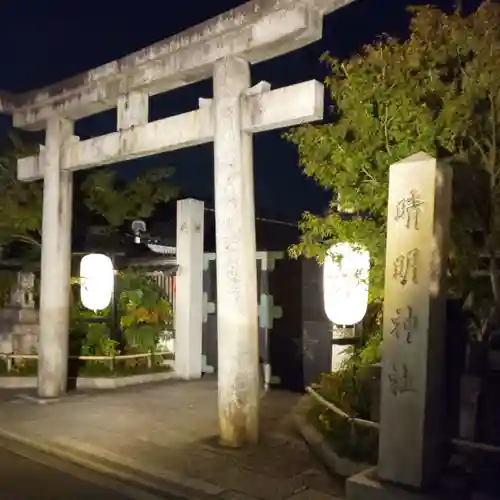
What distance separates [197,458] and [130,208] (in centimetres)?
960

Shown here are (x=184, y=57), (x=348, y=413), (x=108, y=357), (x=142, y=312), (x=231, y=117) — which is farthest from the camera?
(x=142, y=312)

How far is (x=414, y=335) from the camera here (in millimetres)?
6047

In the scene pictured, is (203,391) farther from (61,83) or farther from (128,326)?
(61,83)

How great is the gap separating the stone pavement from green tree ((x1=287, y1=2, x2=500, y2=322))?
263cm

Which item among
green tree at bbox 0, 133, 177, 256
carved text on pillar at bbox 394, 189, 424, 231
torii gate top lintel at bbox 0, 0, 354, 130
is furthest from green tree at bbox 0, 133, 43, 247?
→ carved text on pillar at bbox 394, 189, 424, 231

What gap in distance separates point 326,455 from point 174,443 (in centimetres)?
227

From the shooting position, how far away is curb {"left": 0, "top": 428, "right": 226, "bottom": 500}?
698 cm

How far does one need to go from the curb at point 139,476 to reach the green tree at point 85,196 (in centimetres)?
716

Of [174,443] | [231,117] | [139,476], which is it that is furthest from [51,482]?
[231,117]

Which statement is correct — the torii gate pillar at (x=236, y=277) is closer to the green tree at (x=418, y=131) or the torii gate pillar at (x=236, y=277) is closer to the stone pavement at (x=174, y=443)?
the stone pavement at (x=174, y=443)

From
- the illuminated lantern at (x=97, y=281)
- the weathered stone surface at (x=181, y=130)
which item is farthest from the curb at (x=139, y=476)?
the weathered stone surface at (x=181, y=130)

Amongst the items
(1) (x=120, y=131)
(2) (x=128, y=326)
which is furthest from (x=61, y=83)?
(2) (x=128, y=326)

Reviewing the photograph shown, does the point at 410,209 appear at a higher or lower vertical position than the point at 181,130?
lower

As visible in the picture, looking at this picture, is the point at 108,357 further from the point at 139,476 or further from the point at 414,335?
the point at 414,335
